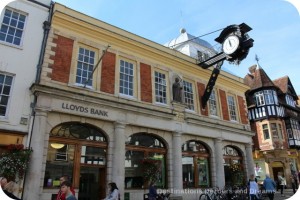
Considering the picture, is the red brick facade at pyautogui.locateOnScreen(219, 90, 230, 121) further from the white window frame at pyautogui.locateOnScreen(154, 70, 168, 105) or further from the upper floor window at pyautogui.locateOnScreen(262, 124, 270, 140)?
the upper floor window at pyautogui.locateOnScreen(262, 124, 270, 140)

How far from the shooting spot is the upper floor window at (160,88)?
14.7m

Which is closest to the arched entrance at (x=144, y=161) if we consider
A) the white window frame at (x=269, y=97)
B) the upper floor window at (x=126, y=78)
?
the upper floor window at (x=126, y=78)

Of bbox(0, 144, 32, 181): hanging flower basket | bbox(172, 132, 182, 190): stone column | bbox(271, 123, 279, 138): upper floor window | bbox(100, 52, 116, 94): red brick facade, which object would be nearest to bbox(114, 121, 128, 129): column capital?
bbox(100, 52, 116, 94): red brick facade

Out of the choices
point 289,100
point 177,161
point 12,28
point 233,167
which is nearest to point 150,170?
point 177,161

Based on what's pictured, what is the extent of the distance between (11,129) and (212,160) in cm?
1109

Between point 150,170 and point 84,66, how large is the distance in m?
5.84

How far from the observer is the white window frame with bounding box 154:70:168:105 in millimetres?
14679

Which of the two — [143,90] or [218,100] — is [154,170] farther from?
[218,100]

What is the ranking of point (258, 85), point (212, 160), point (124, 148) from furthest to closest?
1. point (258, 85)
2. point (212, 160)
3. point (124, 148)

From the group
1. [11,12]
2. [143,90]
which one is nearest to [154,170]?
[143,90]

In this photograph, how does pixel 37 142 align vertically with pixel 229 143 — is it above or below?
below

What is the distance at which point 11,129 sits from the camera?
31.9 feet

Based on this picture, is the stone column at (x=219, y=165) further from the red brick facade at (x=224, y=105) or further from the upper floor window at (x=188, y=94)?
the upper floor window at (x=188, y=94)

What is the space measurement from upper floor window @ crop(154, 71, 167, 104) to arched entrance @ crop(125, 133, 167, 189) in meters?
2.13
